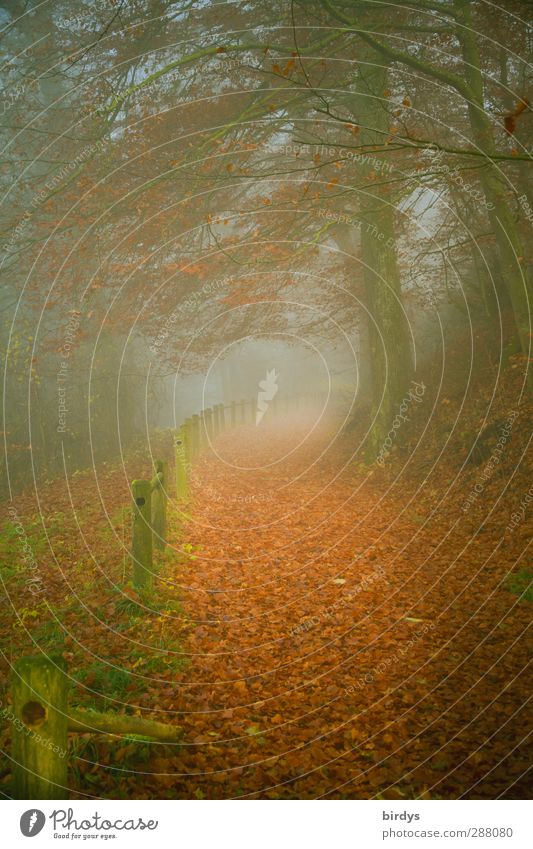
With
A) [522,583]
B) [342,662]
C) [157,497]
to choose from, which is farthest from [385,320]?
[342,662]

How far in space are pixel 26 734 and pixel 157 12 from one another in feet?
40.7

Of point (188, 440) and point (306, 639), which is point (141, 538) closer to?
point (306, 639)

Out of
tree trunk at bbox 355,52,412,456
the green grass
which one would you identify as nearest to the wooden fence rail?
the green grass

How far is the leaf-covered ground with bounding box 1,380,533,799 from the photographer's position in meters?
3.89

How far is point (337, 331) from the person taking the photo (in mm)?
23906

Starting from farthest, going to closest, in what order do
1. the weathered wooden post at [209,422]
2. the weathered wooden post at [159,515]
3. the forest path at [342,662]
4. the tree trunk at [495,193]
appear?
the weathered wooden post at [209,422] < the tree trunk at [495,193] < the weathered wooden post at [159,515] < the forest path at [342,662]

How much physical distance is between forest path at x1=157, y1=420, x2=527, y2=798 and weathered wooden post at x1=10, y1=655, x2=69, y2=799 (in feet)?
3.40

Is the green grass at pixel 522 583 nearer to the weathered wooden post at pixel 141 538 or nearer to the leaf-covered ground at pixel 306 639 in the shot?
the leaf-covered ground at pixel 306 639

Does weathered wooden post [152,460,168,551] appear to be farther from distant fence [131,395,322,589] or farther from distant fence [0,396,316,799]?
distant fence [0,396,316,799]

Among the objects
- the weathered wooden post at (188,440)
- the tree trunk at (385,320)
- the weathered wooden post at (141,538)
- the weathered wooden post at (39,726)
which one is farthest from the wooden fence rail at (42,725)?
the tree trunk at (385,320)

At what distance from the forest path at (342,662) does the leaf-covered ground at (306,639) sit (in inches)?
0.7

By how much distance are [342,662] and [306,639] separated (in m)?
0.56

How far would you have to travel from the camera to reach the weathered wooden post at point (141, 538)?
657 centimetres
